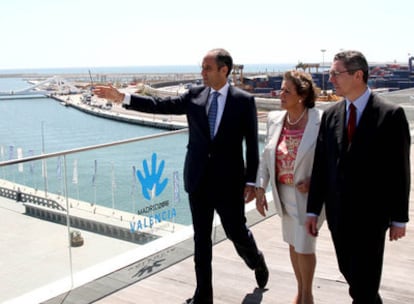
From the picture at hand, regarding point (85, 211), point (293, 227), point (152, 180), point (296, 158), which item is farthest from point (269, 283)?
point (85, 211)

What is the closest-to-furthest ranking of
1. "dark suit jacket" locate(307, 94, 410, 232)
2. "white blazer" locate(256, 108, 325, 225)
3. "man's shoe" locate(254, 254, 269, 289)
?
1. "dark suit jacket" locate(307, 94, 410, 232)
2. "white blazer" locate(256, 108, 325, 225)
3. "man's shoe" locate(254, 254, 269, 289)

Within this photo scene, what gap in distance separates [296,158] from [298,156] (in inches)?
0.6

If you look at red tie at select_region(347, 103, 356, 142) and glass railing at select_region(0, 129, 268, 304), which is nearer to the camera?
red tie at select_region(347, 103, 356, 142)

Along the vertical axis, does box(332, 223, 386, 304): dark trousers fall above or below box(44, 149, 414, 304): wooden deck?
above

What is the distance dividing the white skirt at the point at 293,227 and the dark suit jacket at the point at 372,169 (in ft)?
1.69

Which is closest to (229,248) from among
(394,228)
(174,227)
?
(174,227)

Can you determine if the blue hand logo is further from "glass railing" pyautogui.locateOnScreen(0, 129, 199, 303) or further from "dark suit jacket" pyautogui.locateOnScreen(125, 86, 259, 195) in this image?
"dark suit jacket" pyautogui.locateOnScreen(125, 86, 259, 195)

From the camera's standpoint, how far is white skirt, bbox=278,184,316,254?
2605 millimetres

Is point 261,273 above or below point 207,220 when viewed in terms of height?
below

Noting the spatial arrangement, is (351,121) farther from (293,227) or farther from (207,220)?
(207,220)

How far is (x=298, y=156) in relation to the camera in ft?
8.36

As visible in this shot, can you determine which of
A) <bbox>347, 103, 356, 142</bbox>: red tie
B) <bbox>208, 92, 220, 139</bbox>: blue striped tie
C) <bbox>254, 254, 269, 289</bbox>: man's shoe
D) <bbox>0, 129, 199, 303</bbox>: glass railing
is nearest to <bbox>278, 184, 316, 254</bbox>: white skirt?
<bbox>254, 254, 269, 289</bbox>: man's shoe

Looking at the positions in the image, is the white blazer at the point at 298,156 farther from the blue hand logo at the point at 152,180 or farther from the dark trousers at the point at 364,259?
the blue hand logo at the point at 152,180

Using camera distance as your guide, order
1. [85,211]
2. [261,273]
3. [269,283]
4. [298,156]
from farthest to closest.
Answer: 1. [85,211]
2. [269,283]
3. [261,273]
4. [298,156]
